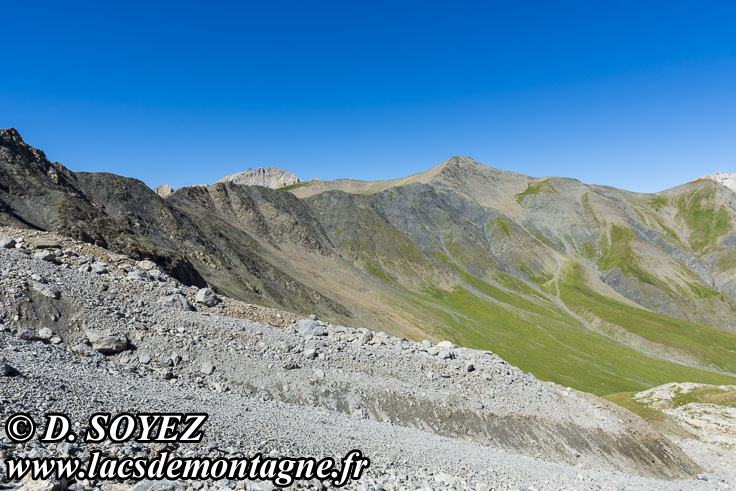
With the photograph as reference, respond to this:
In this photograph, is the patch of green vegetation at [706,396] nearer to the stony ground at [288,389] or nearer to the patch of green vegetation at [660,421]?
the patch of green vegetation at [660,421]

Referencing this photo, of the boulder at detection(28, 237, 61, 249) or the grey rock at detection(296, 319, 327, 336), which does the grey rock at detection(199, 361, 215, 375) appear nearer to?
the grey rock at detection(296, 319, 327, 336)

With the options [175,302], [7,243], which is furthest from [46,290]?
[7,243]

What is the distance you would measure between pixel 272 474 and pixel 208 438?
2669 millimetres

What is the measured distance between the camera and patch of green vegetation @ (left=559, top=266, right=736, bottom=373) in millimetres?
136062

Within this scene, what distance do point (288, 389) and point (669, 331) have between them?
183 meters

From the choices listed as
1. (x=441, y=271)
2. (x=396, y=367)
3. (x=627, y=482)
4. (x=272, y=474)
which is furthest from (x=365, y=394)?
(x=441, y=271)

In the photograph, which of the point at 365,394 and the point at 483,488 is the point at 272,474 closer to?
the point at 483,488

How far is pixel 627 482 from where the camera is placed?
23438 mm

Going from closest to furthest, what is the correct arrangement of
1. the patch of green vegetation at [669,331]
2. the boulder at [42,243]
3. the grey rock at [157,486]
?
1. the grey rock at [157,486]
2. the boulder at [42,243]
3. the patch of green vegetation at [669,331]

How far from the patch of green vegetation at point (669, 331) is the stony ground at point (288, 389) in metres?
132

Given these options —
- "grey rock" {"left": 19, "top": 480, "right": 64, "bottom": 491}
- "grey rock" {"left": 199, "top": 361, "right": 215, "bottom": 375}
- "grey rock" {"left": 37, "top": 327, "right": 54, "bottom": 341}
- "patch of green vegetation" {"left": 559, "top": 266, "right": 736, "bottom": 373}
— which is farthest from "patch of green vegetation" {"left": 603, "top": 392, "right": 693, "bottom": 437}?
"patch of green vegetation" {"left": 559, "top": 266, "right": 736, "bottom": 373}

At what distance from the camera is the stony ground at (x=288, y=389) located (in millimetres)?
14359

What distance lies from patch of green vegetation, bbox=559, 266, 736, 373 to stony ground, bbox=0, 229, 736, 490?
13176 centimetres

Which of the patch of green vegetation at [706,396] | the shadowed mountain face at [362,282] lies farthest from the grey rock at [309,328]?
the patch of green vegetation at [706,396]
